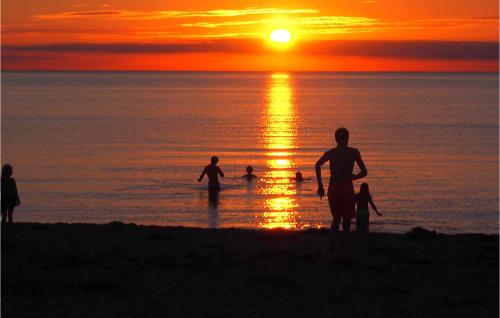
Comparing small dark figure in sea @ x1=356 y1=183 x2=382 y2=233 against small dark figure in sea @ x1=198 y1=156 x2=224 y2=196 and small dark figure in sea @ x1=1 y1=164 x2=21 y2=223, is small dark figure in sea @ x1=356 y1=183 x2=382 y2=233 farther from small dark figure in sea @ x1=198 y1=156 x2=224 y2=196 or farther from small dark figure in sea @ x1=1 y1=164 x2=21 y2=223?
small dark figure in sea @ x1=198 y1=156 x2=224 y2=196

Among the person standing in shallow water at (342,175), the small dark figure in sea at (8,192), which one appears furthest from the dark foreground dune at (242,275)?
the small dark figure in sea at (8,192)

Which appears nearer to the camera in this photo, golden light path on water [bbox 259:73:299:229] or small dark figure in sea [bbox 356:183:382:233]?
small dark figure in sea [bbox 356:183:382:233]

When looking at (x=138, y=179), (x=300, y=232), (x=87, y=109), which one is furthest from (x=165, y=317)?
(x=87, y=109)

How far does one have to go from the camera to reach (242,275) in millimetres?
10742

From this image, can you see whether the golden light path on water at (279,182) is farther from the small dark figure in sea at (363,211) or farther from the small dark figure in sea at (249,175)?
the small dark figure in sea at (363,211)

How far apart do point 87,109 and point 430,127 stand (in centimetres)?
4267

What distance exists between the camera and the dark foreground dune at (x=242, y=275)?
9203 millimetres

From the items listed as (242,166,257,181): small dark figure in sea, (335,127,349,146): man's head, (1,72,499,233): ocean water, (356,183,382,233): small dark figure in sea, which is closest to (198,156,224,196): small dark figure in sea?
(1,72,499,233): ocean water

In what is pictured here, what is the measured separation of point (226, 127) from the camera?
71625 mm

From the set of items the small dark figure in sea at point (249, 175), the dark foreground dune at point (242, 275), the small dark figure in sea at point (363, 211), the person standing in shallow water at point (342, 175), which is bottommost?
the dark foreground dune at point (242, 275)

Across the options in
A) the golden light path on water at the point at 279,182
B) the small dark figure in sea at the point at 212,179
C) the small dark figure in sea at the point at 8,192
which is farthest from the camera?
the small dark figure in sea at the point at 212,179

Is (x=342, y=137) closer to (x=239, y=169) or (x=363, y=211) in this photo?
(x=363, y=211)

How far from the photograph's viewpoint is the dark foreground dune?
920cm

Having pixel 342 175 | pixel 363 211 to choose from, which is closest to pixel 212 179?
pixel 363 211
